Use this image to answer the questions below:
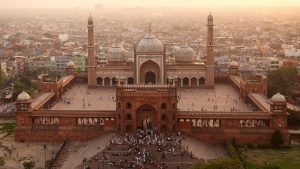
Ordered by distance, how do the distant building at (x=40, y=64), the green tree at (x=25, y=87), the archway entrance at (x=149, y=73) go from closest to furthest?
1. the archway entrance at (x=149, y=73)
2. the green tree at (x=25, y=87)
3. the distant building at (x=40, y=64)

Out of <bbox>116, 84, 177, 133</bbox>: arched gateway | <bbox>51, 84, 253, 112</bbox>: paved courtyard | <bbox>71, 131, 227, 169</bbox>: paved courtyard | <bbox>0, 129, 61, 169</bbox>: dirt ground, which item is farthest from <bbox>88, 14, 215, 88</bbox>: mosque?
<bbox>71, 131, 227, 169</bbox>: paved courtyard

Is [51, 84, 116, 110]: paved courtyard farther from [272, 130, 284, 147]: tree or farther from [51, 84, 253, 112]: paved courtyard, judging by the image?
[272, 130, 284, 147]: tree

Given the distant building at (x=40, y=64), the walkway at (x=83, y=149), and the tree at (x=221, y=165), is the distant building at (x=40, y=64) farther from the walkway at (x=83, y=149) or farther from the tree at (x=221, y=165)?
the tree at (x=221, y=165)

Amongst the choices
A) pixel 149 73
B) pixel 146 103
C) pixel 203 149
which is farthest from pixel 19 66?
pixel 203 149

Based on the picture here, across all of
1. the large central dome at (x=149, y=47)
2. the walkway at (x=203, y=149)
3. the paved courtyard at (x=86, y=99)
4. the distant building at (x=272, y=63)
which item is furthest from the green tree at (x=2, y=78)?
the distant building at (x=272, y=63)

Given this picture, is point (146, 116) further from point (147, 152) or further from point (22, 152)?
point (22, 152)

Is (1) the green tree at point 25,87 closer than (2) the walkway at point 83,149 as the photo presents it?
No
